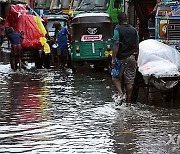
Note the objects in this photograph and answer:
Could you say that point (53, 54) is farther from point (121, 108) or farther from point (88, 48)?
point (121, 108)

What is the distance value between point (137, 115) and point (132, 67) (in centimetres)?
179

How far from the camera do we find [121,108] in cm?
1221

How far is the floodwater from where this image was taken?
8.59 m

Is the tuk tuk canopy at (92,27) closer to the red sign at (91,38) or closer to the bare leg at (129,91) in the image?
the red sign at (91,38)

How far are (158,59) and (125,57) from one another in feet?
2.30

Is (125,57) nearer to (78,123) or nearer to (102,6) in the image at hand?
(78,123)

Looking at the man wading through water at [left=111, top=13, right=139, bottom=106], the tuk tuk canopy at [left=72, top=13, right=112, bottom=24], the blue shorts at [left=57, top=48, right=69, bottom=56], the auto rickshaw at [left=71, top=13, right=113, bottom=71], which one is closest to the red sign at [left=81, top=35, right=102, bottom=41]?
the auto rickshaw at [left=71, top=13, right=113, bottom=71]

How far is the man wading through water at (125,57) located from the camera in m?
12.8

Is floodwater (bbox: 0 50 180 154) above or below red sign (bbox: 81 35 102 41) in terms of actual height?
below

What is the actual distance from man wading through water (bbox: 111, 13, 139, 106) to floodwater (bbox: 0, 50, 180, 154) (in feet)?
1.60

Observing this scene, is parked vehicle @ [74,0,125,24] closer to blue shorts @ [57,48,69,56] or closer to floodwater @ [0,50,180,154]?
blue shorts @ [57,48,69,56]

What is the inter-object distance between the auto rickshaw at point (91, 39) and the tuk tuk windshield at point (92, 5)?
2.24 metres

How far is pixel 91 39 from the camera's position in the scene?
2173 cm

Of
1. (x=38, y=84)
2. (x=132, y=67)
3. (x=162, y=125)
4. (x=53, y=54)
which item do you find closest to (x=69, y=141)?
(x=162, y=125)
